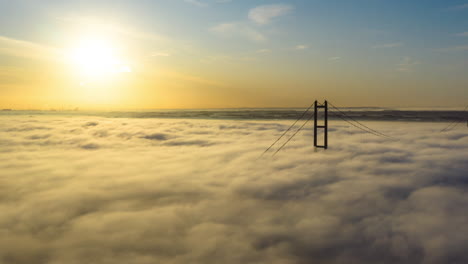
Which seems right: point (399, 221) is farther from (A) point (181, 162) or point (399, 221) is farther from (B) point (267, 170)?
(A) point (181, 162)

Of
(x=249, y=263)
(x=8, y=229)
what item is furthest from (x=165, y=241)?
(x=8, y=229)

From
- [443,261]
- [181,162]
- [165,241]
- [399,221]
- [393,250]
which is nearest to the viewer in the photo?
[443,261]

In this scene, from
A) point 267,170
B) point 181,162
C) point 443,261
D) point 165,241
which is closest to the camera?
point 443,261

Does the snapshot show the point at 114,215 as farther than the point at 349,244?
Yes

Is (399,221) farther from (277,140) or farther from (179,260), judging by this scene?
(277,140)

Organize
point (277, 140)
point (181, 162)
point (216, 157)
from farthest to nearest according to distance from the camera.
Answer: point (277, 140), point (216, 157), point (181, 162)

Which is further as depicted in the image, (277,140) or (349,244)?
(277,140)

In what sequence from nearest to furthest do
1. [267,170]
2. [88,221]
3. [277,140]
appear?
[88,221]
[267,170]
[277,140]

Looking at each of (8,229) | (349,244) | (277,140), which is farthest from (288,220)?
(277,140)
